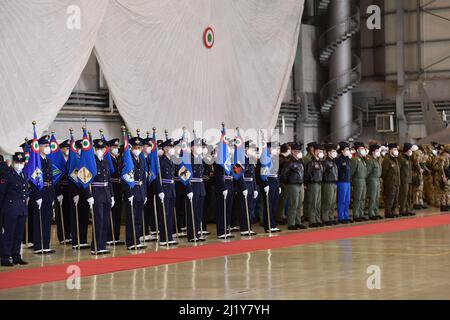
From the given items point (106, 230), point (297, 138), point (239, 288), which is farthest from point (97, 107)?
point (239, 288)

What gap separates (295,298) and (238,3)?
57.9 ft

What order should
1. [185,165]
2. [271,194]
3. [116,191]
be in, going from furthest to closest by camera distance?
1. [271,194]
2. [185,165]
3. [116,191]

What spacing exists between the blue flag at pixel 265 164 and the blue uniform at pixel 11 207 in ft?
19.4

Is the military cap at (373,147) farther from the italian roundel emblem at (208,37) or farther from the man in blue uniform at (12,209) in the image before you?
the man in blue uniform at (12,209)

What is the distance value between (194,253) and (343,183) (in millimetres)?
6314

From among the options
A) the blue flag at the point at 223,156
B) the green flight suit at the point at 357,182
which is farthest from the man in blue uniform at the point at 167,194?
the green flight suit at the point at 357,182

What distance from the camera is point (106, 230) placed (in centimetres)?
1480

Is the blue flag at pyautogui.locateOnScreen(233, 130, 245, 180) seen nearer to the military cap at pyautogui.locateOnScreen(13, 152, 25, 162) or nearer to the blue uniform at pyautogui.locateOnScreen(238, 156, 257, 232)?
the blue uniform at pyautogui.locateOnScreen(238, 156, 257, 232)

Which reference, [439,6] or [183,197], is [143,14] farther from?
[439,6]

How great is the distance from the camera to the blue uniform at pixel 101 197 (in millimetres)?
14508

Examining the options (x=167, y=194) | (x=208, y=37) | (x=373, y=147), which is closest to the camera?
(x=167, y=194)

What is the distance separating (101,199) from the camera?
14.5 metres

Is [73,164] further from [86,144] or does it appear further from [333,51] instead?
[333,51]

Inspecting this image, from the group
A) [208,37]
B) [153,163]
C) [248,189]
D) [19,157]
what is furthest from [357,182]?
[19,157]
